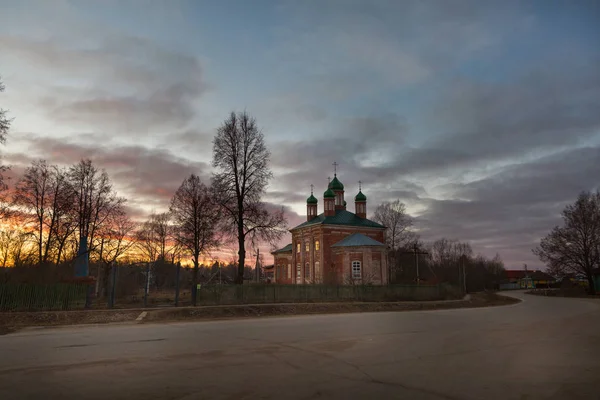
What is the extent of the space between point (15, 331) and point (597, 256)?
2546 inches

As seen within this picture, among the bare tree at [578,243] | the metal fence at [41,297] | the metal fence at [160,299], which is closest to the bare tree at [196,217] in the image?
the metal fence at [160,299]

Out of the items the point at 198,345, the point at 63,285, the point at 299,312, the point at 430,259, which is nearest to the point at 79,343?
the point at 198,345

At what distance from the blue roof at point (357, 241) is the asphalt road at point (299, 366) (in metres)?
36.0

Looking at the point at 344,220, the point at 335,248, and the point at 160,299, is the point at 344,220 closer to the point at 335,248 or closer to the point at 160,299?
the point at 335,248

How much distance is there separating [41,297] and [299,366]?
18.4 metres

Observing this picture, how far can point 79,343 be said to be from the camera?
41.7ft

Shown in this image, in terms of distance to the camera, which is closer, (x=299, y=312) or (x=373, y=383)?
(x=373, y=383)

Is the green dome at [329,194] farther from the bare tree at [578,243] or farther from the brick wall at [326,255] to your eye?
the bare tree at [578,243]

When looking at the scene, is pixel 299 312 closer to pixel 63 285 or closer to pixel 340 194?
pixel 63 285

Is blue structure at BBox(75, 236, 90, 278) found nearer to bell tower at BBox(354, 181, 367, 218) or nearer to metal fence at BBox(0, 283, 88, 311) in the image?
metal fence at BBox(0, 283, 88, 311)

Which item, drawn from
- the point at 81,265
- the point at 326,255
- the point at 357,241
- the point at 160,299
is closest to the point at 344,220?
the point at 326,255

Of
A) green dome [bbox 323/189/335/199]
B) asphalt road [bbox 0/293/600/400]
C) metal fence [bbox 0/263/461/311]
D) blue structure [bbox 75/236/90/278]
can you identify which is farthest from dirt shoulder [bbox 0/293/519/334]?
green dome [bbox 323/189/335/199]

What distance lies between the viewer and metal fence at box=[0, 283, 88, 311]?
2141cm

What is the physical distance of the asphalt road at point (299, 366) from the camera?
7.00 m
